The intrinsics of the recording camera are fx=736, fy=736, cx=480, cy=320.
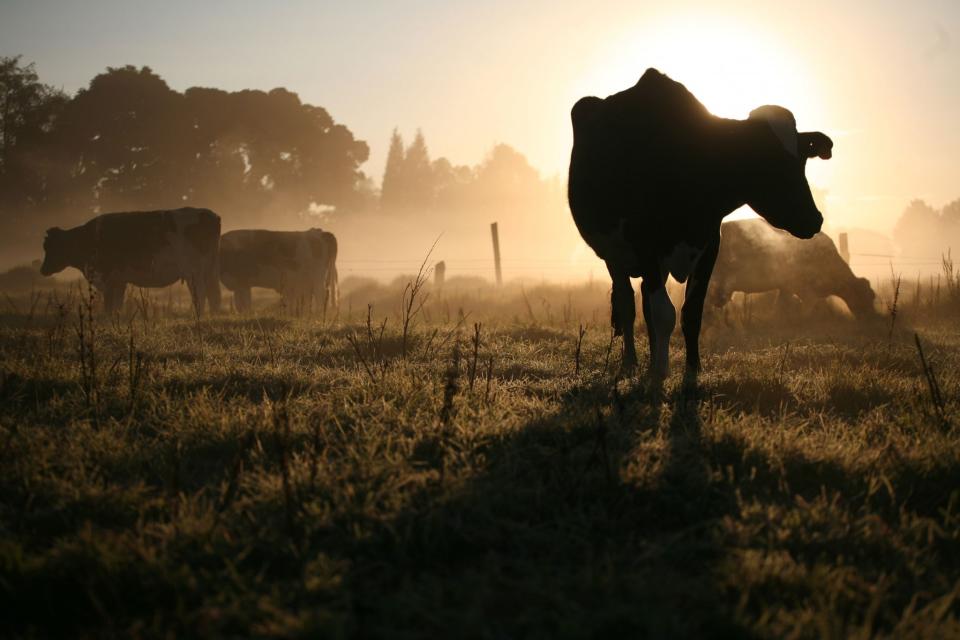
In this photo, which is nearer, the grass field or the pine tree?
the grass field

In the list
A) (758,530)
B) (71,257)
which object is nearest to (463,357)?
(758,530)

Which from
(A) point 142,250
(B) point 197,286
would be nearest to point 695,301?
(B) point 197,286

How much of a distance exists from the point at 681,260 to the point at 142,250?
490 inches

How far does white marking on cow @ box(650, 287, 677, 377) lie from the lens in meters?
5.64

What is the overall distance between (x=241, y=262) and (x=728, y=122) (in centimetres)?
1452

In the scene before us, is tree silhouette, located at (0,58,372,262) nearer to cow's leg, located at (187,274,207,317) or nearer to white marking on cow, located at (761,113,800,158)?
cow's leg, located at (187,274,207,317)

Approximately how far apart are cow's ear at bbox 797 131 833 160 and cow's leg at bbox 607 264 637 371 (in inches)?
70.6

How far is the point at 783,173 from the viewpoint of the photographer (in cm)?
596

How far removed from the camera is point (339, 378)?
5.32m

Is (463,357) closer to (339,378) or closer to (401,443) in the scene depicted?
(339,378)

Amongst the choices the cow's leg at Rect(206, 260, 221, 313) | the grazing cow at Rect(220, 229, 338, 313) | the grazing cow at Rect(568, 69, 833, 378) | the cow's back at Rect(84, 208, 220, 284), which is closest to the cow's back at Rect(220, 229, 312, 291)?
the grazing cow at Rect(220, 229, 338, 313)

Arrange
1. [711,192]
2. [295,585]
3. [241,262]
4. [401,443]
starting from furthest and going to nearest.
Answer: [241,262], [711,192], [401,443], [295,585]

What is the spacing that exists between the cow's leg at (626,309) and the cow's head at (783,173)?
1260 mm

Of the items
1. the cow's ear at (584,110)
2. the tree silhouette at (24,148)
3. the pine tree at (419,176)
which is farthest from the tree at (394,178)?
the cow's ear at (584,110)
